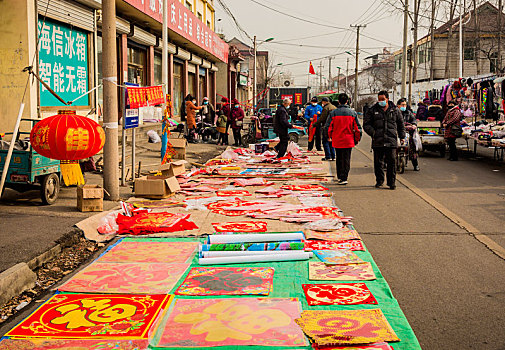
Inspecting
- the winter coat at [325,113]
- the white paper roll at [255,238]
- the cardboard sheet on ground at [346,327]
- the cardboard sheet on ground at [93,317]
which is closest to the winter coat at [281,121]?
the winter coat at [325,113]

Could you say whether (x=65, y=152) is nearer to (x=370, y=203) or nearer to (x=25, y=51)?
(x=370, y=203)

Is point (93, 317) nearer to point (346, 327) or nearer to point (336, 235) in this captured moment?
point (346, 327)

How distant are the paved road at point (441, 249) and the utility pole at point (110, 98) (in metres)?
4.13

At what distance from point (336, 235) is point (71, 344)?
426cm

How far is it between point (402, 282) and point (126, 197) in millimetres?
6444

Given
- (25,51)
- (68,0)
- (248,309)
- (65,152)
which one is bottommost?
(248,309)

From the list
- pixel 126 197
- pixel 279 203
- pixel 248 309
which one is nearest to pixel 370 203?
pixel 279 203

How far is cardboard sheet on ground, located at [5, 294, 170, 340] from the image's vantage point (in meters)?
4.52

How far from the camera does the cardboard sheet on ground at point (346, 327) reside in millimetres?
4301

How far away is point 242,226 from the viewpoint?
8.38m

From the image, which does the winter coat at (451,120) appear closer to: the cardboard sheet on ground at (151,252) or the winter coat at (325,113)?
the winter coat at (325,113)

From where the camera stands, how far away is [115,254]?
690cm

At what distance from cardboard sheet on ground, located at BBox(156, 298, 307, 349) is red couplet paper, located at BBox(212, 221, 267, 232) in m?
2.86

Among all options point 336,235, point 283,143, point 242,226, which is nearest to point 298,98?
point 283,143
